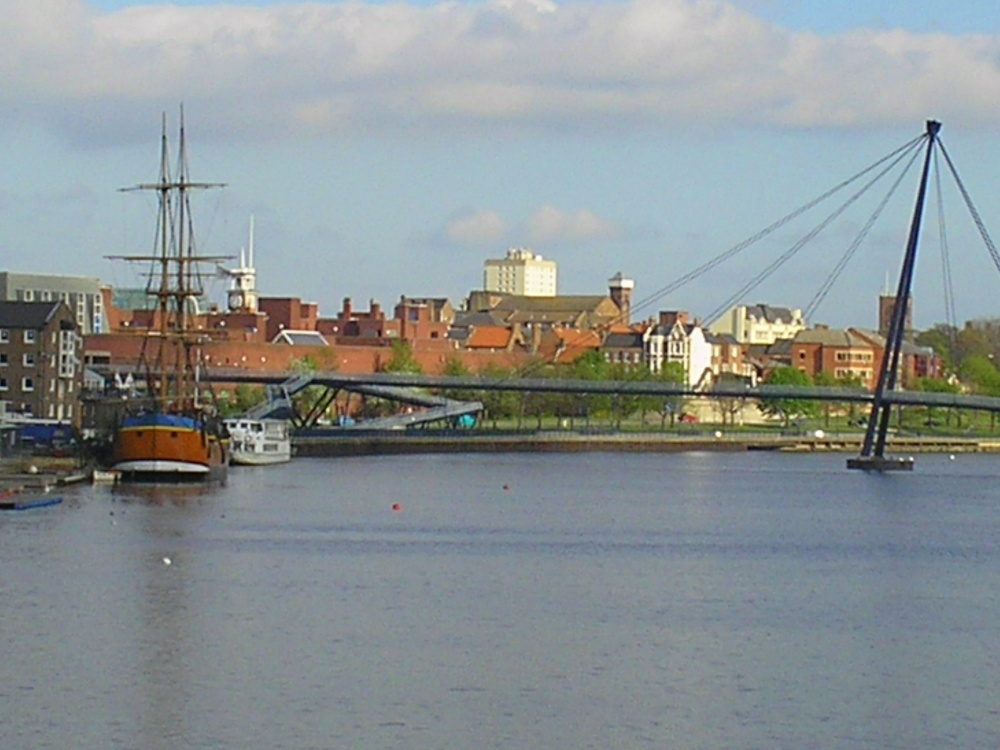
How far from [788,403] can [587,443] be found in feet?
101

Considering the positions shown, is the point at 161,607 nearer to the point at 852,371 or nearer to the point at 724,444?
the point at 724,444

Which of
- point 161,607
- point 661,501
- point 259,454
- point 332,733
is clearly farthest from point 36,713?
point 259,454

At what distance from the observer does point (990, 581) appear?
140 ft

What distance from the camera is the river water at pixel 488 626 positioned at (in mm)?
25578

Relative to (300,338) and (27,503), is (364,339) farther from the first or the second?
(27,503)

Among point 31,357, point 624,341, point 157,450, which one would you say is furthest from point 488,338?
point 157,450

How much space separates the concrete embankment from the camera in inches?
4006

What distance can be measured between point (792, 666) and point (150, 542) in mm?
18738

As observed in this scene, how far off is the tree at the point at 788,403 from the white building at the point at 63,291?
37.6 meters

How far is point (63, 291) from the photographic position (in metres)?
125

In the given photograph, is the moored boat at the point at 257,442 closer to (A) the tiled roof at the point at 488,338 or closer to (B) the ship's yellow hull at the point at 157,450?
(B) the ship's yellow hull at the point at 157,450

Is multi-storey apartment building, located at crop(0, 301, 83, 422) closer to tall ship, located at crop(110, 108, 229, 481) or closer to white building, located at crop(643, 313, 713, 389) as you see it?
tall ship, located at crop(110, 108, 229, 481)

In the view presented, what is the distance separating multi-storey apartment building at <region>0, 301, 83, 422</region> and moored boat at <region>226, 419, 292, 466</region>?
6378 mm

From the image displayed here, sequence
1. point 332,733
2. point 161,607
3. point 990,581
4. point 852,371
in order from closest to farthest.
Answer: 1. point 332,733
2. point 161,607
3. point 990,581
4. point 852,371
